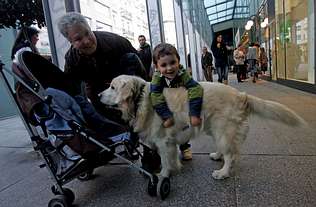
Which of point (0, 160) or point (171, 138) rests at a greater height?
point (171, 138)

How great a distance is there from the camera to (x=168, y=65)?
2492mm

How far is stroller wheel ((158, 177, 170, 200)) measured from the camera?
7.53 feet

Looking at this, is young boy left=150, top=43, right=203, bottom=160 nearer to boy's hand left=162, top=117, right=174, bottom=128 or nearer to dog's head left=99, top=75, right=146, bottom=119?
boy's hand left=162, top=117, right=174, bottom=128

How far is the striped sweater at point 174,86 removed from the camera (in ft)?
7.89

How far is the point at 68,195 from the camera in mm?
2363

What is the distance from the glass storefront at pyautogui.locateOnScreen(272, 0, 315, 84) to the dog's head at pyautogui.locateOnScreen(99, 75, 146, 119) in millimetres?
6264

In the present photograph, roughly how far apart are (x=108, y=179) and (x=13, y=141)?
3.21 metres

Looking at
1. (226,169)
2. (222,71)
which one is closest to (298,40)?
(222,71)

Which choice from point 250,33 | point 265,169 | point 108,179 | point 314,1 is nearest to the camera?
point 265,169

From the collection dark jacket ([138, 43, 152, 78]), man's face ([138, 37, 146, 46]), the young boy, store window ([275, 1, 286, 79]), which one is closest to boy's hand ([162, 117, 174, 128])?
the young boy

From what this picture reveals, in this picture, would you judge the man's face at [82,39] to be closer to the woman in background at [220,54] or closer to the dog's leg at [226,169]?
the dog's leg at [226,169]

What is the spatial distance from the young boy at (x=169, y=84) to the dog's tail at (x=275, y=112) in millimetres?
516

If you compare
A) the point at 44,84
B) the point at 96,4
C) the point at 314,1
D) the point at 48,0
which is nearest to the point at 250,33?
the point at 314,1

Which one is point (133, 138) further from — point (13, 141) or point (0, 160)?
point (13, 141)
